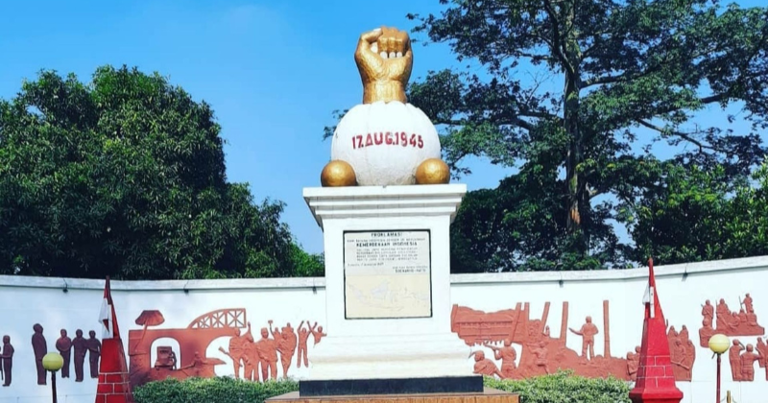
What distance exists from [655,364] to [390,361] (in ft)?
9.80

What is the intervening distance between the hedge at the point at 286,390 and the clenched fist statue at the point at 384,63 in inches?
200

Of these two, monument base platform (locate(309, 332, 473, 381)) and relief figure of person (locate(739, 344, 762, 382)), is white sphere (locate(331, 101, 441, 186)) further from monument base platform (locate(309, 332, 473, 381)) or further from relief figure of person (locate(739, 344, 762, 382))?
relief figure of person (locate(739, 344, 762, 382))

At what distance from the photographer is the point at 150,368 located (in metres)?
13.4

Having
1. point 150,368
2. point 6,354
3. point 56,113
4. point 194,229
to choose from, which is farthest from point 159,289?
point 56,113

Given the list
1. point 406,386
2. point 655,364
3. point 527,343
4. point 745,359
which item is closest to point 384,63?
point 406,386

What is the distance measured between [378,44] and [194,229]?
1141cm

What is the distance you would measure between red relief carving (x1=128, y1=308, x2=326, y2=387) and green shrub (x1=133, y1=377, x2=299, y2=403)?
0.73 metres

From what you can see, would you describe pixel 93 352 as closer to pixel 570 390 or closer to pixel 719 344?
pixel 570 390

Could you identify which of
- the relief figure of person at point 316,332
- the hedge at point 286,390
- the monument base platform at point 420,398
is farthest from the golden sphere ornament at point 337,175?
the relief figure of person at point 316,332

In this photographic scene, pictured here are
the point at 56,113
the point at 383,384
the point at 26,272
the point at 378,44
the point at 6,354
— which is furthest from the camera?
the point at 56,113

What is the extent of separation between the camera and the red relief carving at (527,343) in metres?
13.6

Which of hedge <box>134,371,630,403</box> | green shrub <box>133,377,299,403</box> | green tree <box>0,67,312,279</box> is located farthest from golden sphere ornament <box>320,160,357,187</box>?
green tree <box>0,67,312,279</box>

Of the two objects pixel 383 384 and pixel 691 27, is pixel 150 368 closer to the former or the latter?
pixel 383 384

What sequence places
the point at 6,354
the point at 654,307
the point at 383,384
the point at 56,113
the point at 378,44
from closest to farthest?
1. the point at 383,384
2. the point at 378,44
3. the point at 654,307
4. the point at 6,354
5. the point at 56,113
